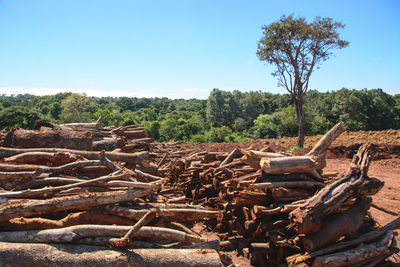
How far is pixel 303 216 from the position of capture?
3.55 m

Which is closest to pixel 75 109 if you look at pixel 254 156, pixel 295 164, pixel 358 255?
pixel 254 156

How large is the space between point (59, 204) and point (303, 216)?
11.5 feet

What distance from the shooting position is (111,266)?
9.82 ft

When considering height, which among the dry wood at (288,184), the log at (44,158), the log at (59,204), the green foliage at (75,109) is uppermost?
the green foliage at (75,109)

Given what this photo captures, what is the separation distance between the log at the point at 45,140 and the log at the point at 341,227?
5.35 meters

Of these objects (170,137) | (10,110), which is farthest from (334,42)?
(10,110)

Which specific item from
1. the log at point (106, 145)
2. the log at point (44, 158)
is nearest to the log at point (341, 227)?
the log at point (44, 158)

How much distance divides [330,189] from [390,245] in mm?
1476

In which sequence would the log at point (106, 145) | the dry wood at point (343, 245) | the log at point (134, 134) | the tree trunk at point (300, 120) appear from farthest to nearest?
the tree trunk at point (300, 120) < the log at point (134, 134) < the log at point (106, 145) < the dry wood at point (343, 245)

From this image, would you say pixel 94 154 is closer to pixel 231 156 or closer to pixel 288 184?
pixel 231 156

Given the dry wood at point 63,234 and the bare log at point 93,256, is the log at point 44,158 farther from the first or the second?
the bare log at point 93,256

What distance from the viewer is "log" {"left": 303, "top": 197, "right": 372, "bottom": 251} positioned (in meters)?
3.65

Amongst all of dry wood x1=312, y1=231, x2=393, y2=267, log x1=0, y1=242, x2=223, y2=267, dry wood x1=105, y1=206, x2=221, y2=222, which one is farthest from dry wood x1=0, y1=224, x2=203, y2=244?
dry wood x1=312, y1=231, x2=393, y2=267

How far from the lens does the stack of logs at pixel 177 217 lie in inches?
125
